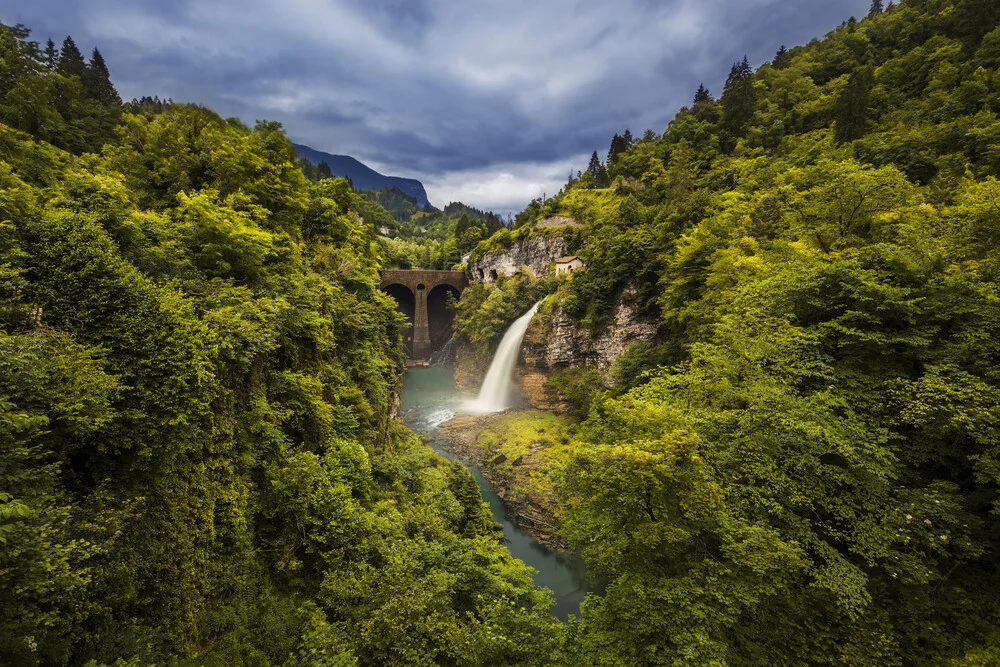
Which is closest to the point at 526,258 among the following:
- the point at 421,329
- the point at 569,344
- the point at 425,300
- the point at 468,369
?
the point at 425,300

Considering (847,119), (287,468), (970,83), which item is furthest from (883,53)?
(287,468)

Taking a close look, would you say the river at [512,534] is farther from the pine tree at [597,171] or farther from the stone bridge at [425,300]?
the pine tree at [597,171]

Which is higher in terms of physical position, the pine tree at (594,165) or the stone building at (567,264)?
the pine tree at (594,165)

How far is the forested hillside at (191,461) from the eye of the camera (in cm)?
518

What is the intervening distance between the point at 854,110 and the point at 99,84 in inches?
2809

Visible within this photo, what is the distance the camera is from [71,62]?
3881cm

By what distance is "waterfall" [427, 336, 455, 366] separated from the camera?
59.5m

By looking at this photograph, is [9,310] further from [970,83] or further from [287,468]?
[970,83]

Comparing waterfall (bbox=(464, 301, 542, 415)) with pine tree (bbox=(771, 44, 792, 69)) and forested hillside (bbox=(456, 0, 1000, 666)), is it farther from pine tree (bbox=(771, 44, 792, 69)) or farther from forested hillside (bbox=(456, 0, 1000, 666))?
pine tree (bbox=(771, 44, 792, 69))

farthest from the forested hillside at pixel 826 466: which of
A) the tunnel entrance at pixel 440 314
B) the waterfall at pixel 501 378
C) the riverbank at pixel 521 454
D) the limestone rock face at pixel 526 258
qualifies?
the tunnel entrance at pixel 440 314

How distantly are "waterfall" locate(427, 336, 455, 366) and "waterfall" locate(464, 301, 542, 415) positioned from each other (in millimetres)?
15353

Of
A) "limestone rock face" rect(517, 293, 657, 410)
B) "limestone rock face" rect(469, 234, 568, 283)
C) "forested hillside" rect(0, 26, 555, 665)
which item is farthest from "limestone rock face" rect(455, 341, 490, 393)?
"forested hillside" rect(0, 26, 555, 665)

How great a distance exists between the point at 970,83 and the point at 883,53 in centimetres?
2360

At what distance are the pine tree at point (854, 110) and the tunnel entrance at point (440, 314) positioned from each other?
163 ft
